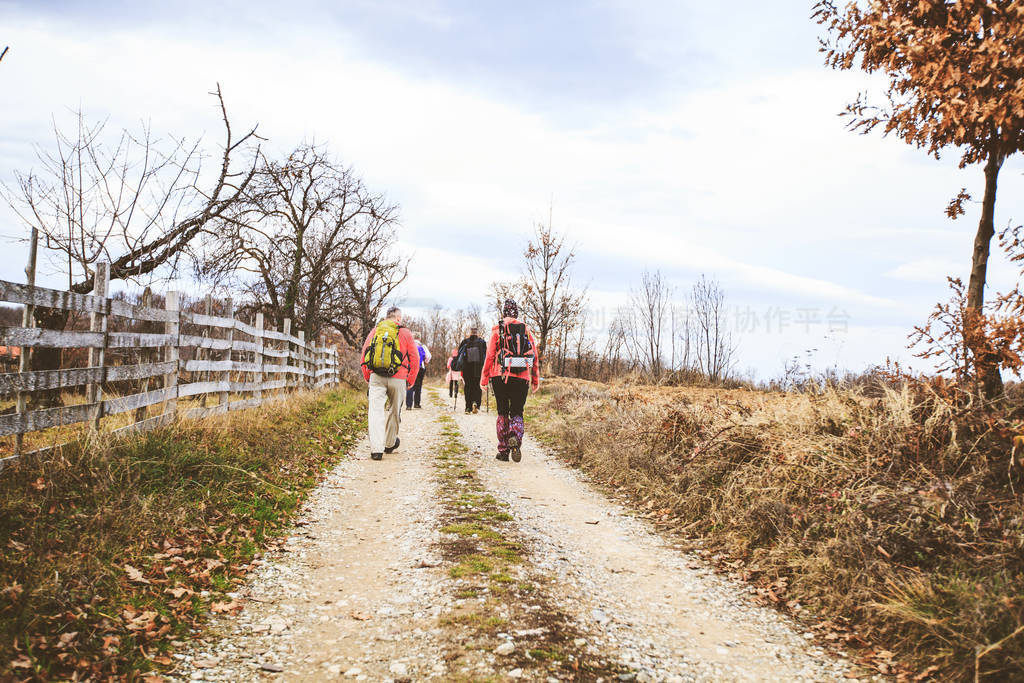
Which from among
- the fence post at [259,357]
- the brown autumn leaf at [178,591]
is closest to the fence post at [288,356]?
the fence post at [259,357]

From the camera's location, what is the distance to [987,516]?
175 inches

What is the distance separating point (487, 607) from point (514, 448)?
5.43 meters

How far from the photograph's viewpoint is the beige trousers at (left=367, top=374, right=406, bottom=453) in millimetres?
9375

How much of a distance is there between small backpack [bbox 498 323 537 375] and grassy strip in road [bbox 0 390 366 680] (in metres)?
3.33

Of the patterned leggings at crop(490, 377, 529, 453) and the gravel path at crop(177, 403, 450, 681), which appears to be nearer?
the gravel path at crop(177, 403, 450, 681)

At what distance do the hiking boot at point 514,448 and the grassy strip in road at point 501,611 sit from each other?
3.02 meters

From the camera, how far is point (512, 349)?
9.44 metres

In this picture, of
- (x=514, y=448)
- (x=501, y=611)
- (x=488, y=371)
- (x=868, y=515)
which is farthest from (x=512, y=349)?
(x=501, y=611)

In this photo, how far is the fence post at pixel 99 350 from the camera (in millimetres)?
6156

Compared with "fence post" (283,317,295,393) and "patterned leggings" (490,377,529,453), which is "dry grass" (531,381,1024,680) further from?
"fence post" (283,317,295,393)

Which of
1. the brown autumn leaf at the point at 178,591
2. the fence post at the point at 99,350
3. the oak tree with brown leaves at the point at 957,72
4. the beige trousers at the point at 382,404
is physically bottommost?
the brown autumn leaf at the point at 178,591

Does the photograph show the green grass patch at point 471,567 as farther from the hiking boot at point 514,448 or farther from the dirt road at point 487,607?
the hiking boot at point 514,448

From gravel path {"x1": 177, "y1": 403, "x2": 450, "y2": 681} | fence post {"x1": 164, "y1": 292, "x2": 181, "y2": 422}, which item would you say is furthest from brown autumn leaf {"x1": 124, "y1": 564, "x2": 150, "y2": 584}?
fence post {"x1": 164, "y1": 292, "x2": 181, "y2": 422}

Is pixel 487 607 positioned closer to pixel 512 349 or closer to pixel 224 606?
pixel 224 606
